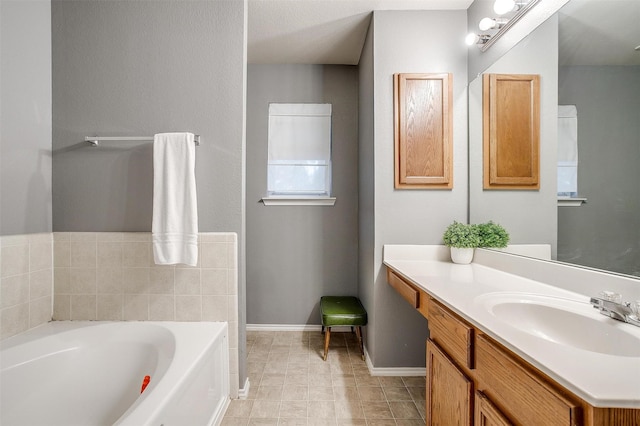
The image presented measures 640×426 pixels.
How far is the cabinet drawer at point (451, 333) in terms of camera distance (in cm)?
96

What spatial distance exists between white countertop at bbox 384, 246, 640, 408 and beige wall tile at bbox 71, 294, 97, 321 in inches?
74.3

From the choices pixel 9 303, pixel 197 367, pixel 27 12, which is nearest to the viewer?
pixel 197 367

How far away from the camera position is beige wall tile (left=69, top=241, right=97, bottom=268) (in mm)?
1754

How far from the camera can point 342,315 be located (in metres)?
2.20

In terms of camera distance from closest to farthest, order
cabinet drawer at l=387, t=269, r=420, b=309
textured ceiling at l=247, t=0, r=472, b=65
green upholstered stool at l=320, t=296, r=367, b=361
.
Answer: cabinet drawer at l=387, t=269, r=420, b=309, textured ceiling at l=247, t=0, r=472, b=65, green upholstered stool at l=320, t=296, r=367, b=361

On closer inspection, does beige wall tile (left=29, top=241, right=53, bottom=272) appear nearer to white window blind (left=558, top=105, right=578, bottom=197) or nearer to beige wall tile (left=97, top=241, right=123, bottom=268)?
beige wall tile (left=97, top=241, right=123, bottom=268)

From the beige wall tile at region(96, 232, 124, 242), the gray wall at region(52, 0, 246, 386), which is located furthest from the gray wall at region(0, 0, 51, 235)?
the beige wall tile at region(96, 232, 124, 242)

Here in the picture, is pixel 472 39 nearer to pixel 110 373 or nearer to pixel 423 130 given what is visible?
pixel 423 130

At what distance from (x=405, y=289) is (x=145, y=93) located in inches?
77.6

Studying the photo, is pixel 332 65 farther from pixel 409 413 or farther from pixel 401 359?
pixel 409 413

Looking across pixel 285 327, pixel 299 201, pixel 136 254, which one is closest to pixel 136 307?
pixel 136 254

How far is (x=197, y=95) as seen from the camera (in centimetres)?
177

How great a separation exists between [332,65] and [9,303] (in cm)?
288

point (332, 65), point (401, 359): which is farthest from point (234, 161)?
point (401, 359)
